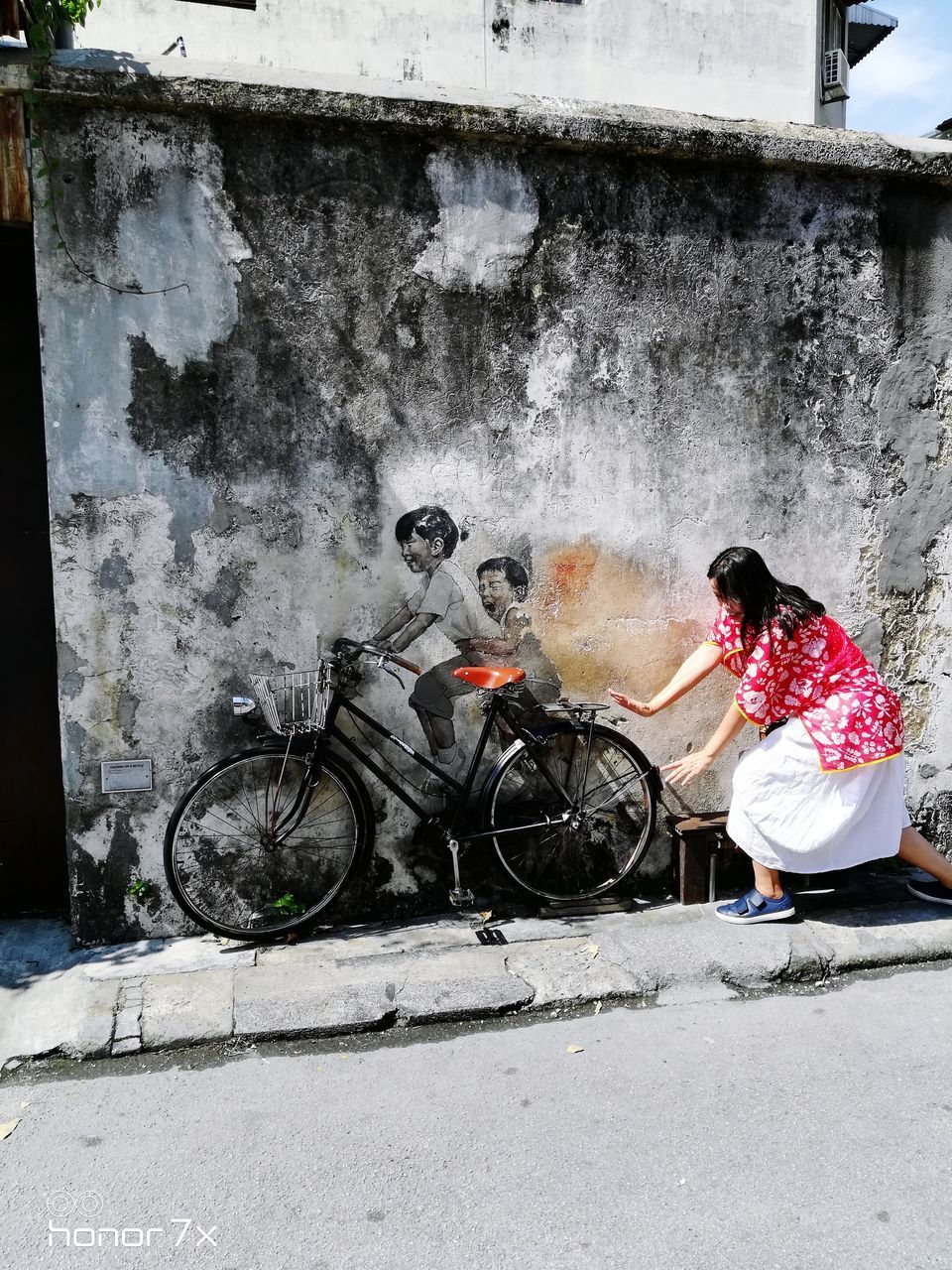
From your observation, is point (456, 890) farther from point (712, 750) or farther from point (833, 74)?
point (833, 74)

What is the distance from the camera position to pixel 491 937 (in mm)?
4949

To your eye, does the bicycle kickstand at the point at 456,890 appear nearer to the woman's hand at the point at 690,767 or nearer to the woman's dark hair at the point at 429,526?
the woman's hand at the point at 690,767

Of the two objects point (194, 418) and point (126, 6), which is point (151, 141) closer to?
point (194, 418)

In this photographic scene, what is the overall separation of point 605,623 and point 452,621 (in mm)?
819

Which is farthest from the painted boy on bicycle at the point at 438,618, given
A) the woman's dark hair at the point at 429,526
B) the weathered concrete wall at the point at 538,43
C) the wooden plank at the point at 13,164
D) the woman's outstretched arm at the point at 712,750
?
the weathered concrete wall at the point at 538,43

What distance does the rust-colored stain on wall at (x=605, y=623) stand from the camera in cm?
525

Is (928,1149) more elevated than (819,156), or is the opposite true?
(819,156)

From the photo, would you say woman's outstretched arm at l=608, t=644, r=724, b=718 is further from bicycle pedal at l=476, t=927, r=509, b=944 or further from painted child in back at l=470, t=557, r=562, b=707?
bicycle pedal at l=476, t=927, r=509, b=944

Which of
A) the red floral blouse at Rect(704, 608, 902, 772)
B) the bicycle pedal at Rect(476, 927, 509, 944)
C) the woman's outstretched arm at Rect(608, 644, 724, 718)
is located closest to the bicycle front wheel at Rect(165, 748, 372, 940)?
the bicycle pedal at Rect(476, 927, 509, 944)

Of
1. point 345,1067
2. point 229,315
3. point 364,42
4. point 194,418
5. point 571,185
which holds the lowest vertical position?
point 345,1067

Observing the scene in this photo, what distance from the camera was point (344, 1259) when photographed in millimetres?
2895

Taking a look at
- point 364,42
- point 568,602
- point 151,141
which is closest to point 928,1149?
point 568,602

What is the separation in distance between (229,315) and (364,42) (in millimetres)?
14216

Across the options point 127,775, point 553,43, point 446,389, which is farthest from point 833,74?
point 127,775
